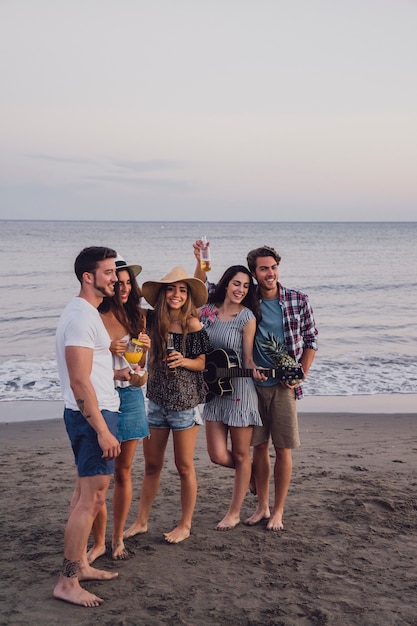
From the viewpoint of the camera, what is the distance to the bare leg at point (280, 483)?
4973mm

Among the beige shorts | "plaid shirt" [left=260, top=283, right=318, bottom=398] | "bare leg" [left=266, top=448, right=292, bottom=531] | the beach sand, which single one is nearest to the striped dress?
the beige shorts

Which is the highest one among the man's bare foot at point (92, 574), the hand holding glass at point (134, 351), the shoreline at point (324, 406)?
the hand holding glass at point (134, 351)

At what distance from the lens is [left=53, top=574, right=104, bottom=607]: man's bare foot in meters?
3.77

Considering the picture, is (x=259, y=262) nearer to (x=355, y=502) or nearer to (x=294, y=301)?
(x=294, y=301)

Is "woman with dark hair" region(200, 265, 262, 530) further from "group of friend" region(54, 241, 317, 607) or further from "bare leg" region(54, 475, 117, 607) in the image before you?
"bare leg" region(54, 475, 117, 607)

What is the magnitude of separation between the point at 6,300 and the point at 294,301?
17.8 metres

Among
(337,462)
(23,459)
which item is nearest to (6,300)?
(23,459)

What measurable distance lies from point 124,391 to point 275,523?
1.61 m

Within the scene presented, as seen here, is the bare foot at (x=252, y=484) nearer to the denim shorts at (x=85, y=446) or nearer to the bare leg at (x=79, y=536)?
the bare leg at (x=79, y=536)

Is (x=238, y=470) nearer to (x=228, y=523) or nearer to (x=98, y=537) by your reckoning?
(x=228, y=523)

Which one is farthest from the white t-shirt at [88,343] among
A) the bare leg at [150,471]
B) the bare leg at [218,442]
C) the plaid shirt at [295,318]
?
the plaid shirt at [295,318]

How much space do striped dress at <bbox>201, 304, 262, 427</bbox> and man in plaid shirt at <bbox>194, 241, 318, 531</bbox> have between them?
0.15 m

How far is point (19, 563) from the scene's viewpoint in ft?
14.3

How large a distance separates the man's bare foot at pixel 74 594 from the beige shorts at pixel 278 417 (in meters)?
1.68
